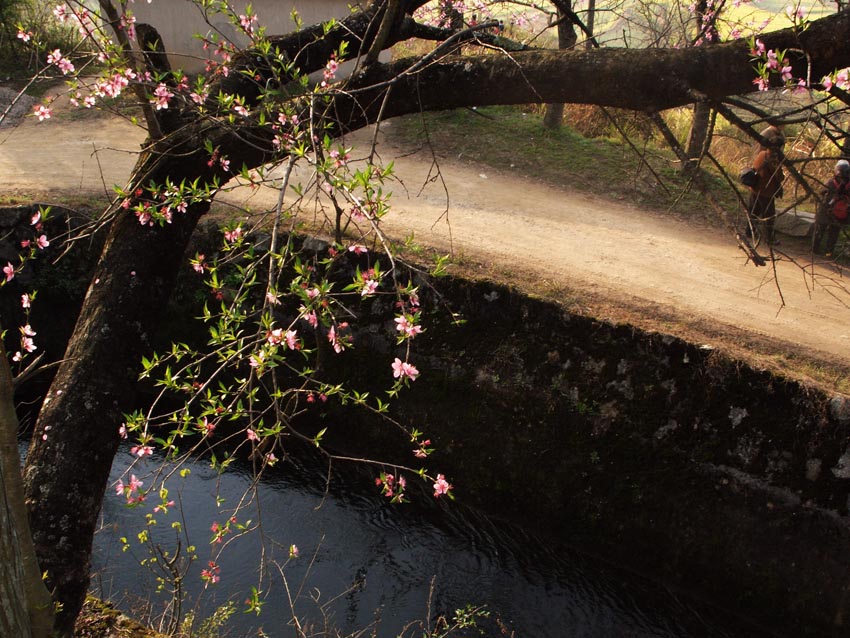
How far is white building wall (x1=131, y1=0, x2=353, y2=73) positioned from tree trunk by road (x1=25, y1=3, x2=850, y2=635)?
9.43m

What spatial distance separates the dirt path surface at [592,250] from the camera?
6.79 metres

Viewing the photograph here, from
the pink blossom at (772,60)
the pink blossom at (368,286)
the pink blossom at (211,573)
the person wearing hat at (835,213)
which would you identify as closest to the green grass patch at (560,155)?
the person wearing hat at (835,213)

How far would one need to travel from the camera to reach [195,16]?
13203 millimetres

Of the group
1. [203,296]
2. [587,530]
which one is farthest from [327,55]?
[587,530]

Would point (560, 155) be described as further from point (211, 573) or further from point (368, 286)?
point (368, 286)

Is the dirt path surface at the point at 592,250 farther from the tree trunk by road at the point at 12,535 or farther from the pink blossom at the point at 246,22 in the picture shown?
the tree trunk by road at the point at 12,535

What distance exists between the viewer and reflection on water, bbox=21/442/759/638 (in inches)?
221

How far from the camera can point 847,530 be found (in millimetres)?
5758

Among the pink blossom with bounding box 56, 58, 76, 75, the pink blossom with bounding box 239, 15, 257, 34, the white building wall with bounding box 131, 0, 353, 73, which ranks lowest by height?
the pink blossom with bounding box 56, 58, 76, 75

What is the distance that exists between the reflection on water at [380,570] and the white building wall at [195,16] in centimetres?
870

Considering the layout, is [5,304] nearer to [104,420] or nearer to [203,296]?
[203,296]

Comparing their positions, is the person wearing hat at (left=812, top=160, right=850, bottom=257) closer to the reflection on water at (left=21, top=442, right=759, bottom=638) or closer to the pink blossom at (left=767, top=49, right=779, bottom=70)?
the reflection on water at (left=21, top=442, right=759, bottom=638)

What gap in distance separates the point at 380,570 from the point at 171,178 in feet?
11.5

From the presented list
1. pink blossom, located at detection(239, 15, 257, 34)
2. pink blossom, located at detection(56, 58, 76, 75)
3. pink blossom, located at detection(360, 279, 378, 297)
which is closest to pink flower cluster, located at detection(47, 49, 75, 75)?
pink blossom, located at detection(56, 58, 76, 75)
